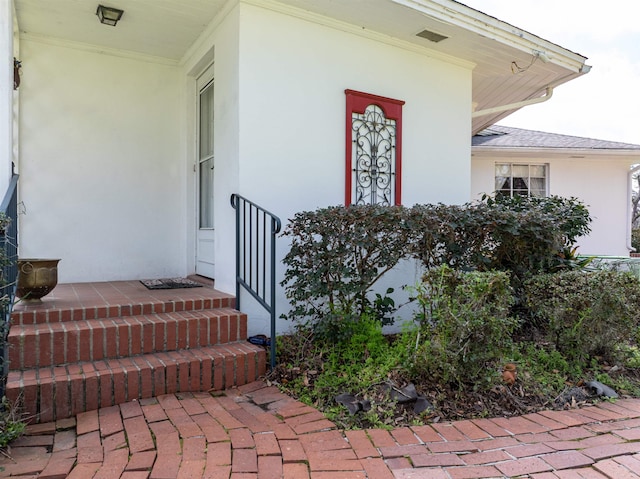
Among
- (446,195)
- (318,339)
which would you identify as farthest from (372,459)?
(446,195)

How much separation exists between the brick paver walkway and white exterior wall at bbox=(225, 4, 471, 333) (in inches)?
53.9

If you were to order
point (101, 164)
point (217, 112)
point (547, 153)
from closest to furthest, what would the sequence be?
point (217, 112)
point (101, 164)
point (547, 153)

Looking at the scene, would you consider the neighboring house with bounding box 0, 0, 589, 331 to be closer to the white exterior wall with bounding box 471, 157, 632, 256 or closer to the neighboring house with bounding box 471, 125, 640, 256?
the neighboring house with bounding box 471, 125, 640, 256

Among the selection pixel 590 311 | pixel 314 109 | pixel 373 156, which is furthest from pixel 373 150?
pixel 590 311

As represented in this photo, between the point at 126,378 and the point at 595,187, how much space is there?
942 centimetres

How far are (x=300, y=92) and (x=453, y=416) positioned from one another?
115 inches

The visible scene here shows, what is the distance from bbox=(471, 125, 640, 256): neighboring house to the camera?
27.9 feet

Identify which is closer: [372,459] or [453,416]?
[372,459]

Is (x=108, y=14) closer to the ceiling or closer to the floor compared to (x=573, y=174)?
closer to the ceiling

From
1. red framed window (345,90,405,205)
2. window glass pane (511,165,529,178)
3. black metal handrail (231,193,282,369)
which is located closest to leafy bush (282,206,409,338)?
black metal handrail (231,193,282,369)

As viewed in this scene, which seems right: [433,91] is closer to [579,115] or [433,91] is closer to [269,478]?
[269,478]

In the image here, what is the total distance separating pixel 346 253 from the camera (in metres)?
3.13

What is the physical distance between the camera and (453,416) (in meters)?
2.45

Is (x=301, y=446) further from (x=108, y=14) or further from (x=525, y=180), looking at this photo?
(x=525, y=180)
